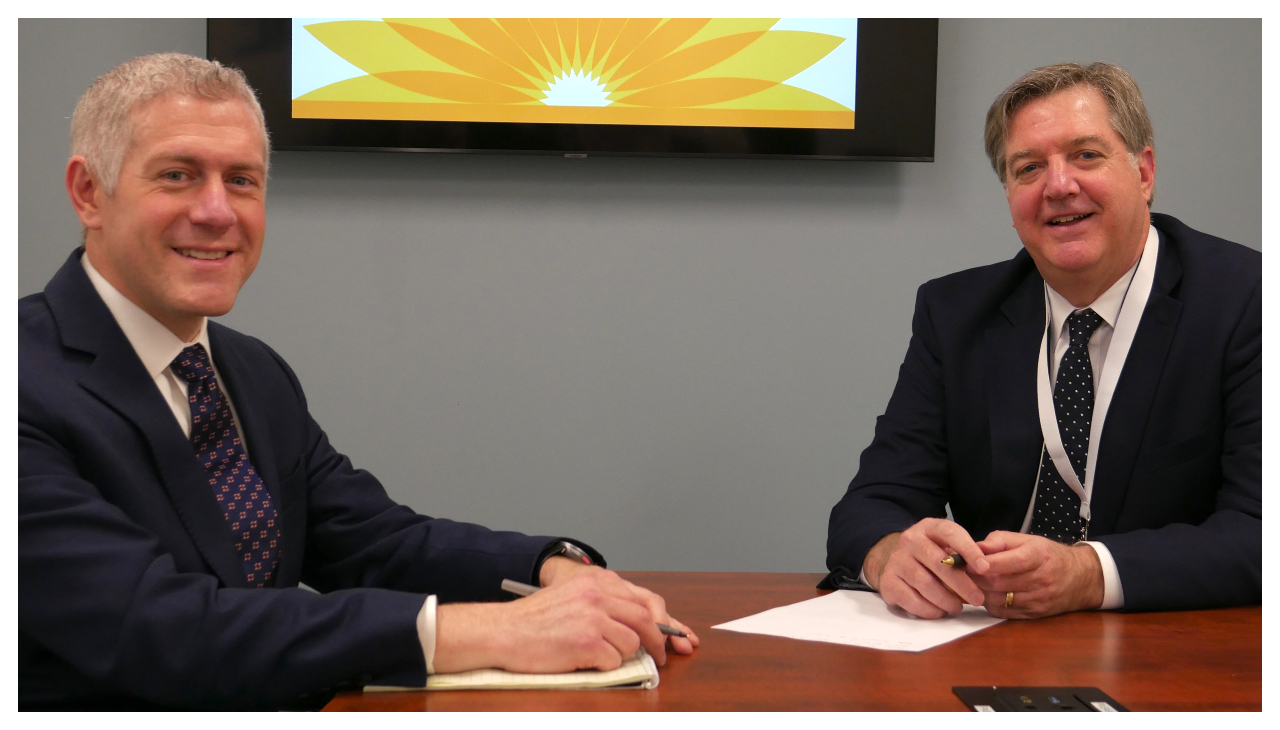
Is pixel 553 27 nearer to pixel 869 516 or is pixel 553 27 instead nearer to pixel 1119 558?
pixel 869 516

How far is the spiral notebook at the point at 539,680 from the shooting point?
1021 millimetres

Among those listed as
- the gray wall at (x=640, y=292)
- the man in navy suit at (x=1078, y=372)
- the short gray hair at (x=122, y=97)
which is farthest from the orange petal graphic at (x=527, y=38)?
the short gray hair at (x=122, y=97)

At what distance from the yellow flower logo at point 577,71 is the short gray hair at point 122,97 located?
4.03 ft

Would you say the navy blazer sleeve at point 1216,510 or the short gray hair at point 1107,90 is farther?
the short gray hair at point 1107,90

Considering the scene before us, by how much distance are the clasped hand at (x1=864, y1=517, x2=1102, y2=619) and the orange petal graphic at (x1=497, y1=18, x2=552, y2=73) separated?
5.55 ft

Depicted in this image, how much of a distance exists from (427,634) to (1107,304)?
1.42 metres

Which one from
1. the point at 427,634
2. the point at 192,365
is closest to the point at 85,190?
the point at 192,365

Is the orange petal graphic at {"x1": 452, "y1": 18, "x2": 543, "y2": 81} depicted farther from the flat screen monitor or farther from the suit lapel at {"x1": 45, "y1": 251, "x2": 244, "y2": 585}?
the suit lapel at {"x1": 45, "y1": 251, "x2": 244, "y2": 585}

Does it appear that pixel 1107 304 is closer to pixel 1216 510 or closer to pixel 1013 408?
pixel 1013 408

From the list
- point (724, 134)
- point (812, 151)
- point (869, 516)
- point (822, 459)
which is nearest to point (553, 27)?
point (724, 134)

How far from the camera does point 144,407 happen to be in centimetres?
121

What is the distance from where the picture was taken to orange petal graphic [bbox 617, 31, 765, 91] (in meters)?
2.57

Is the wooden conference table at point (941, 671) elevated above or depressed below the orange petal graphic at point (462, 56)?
below

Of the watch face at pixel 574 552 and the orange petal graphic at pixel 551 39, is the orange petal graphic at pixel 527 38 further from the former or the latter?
the watch face at pixel 574 552
